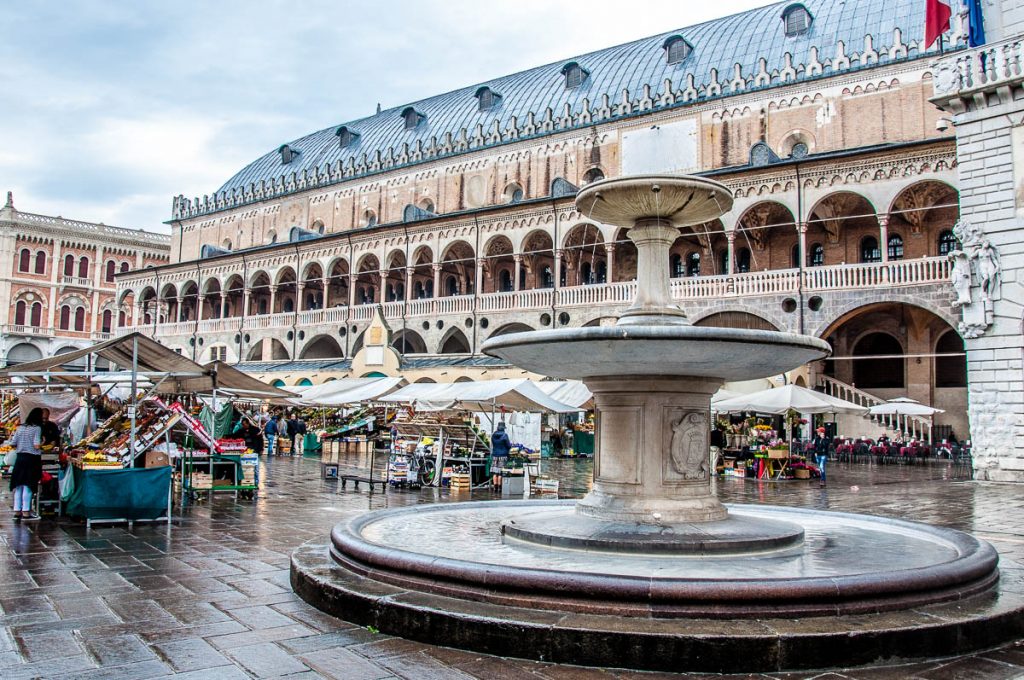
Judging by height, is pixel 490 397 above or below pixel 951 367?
below

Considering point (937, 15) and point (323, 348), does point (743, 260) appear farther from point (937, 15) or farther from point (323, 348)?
point (323, 348)

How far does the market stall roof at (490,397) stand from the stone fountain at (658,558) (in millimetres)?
7791

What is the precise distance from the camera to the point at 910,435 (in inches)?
1012

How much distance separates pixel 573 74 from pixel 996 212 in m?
24.3

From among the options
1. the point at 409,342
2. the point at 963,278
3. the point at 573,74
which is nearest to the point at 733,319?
the point at 963,278

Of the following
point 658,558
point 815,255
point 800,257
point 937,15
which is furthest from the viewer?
point 815,255

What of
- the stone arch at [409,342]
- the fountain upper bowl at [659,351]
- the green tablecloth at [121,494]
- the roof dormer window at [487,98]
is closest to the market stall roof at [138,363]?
the green tablecloth at [121,494]

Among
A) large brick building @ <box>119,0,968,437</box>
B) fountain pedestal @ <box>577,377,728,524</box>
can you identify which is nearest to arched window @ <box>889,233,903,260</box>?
large brick building @ <box>119,0,968,437</box>

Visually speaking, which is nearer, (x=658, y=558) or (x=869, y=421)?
(x=658, y=558)

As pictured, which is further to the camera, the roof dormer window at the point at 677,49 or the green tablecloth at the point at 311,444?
the roof dormer window at the point at 677,49

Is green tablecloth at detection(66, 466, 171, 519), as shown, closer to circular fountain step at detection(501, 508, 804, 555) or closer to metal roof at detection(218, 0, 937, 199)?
circular fountain step at detection(501, 508, 804, 555)

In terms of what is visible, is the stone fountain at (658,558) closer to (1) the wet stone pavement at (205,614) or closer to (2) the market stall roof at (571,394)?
(1) the wet stone pavement at (205,614)

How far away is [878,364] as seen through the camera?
1127 inches

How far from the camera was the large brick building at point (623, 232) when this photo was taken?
85.3 feet
